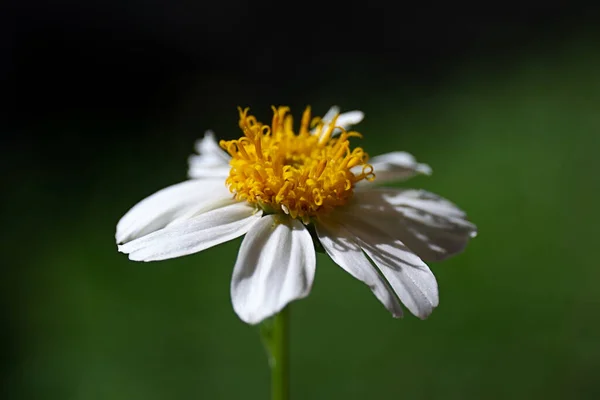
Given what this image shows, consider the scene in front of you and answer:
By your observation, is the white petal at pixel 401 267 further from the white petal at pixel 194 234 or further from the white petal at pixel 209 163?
the white petal at pixel 209 163

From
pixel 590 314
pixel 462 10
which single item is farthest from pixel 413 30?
pixel 590 314

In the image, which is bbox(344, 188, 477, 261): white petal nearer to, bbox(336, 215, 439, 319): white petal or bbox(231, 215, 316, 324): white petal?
bbox(336, 215, 439, 319): white petal

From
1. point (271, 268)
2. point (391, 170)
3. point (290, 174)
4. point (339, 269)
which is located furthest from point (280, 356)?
point (339, 269)

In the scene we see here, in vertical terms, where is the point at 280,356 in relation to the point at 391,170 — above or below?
below

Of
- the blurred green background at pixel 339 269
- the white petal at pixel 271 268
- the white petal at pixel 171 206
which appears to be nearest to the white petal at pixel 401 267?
the white petal at pixel 271 268

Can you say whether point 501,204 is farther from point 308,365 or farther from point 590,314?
point 308,365

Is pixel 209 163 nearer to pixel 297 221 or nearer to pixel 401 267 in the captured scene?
pixel 297 221
